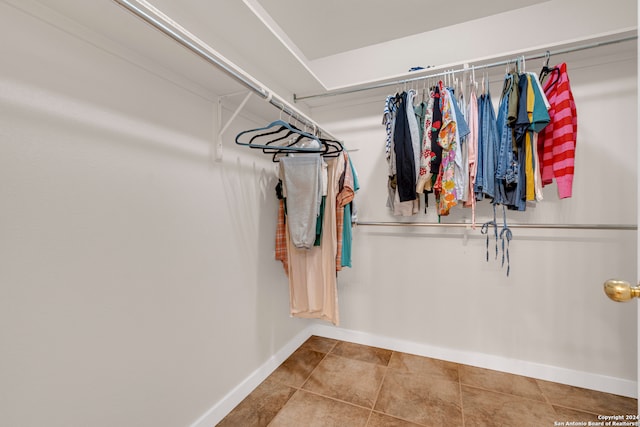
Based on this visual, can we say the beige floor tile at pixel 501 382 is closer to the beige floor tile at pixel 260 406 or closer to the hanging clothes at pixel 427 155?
the beige floor tile at pixel 260 406

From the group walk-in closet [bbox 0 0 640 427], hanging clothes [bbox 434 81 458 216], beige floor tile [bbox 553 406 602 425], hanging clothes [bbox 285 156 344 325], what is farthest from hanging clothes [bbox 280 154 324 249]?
beige floor tile [bbox 553 406 602 425]

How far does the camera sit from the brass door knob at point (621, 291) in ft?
1.84

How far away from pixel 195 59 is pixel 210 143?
0.42 m

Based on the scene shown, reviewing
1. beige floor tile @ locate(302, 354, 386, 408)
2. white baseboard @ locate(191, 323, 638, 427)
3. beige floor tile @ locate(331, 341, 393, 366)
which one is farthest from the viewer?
beige floor tile @ locate(331, 341, 393, 366)

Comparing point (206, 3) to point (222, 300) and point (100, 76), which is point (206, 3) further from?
point (222, 300)

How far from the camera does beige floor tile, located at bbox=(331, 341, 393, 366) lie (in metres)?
2.05

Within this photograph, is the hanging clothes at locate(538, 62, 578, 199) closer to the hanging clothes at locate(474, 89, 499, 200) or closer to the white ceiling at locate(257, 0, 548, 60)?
the hanging clothes at locate(474, 89, 499, 200)

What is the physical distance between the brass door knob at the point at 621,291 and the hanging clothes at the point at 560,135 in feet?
3.65

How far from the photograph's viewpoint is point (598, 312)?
5.61 feet

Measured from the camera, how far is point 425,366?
6.43 ft

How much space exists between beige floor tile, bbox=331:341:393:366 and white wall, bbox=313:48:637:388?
132mm

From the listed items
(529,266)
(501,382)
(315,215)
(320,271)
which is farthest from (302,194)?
(501,382)

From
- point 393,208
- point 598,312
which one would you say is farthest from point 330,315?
point 598,312

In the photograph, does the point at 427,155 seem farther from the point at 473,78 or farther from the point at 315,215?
the point at 315,215
